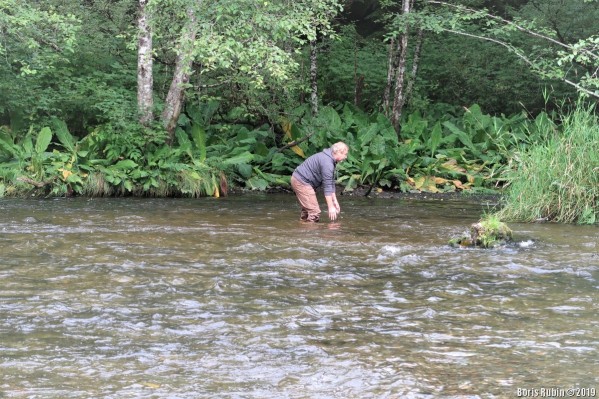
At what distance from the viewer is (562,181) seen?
11.6 meters

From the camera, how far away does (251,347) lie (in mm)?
5547

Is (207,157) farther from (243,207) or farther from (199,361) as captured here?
(199,361)

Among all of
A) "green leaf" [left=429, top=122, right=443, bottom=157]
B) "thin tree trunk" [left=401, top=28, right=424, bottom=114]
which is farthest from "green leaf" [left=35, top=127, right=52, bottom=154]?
"thin tree trunk" [left=401, top=28, right=424, bottom=114]

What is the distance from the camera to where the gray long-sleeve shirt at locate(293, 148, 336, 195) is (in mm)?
11609

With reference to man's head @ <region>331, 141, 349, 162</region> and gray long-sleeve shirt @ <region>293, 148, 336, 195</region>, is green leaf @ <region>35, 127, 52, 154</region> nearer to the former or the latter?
gray long-sleeve shirt @ <region>293, 148, 336, 195</region>

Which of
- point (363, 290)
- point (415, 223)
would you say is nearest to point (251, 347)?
point (363, 290)

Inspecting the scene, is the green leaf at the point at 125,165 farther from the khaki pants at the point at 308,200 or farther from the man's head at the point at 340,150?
the man's head at the point at 340,150

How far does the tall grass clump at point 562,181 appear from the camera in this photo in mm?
11547

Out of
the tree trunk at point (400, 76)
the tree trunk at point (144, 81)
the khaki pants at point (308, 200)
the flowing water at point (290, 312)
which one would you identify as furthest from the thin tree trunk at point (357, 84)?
the flowing water at point (290, 312)

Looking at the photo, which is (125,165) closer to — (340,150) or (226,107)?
(226,107)

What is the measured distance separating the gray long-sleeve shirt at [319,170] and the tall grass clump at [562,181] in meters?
3.01

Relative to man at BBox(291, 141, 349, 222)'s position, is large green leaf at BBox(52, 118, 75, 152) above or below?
above

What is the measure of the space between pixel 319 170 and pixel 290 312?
5.68 m

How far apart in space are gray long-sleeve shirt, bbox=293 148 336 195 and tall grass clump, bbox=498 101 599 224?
3.01 meters
